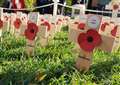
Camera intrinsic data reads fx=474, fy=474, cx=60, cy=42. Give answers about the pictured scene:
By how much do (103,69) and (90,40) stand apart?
45 cm

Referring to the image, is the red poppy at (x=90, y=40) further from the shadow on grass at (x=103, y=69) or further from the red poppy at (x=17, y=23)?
the red poppy at (x=17, y=23)

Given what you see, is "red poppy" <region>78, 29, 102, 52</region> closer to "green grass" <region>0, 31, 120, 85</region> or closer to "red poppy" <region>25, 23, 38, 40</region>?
"green grass" <region>0, 31, 120, 85</region>

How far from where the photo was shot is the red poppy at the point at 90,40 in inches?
218

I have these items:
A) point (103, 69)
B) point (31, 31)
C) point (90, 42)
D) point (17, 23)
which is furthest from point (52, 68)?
point (17, 23)

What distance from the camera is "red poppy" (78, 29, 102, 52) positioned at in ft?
18.2

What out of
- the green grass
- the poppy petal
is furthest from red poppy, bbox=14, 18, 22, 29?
the poppy petal

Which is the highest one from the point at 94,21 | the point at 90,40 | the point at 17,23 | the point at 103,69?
the point at 94,21

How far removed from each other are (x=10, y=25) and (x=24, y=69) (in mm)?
3550

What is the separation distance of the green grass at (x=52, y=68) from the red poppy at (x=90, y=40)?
284 millimetres

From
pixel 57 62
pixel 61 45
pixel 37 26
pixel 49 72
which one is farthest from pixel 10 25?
pixel 49 72

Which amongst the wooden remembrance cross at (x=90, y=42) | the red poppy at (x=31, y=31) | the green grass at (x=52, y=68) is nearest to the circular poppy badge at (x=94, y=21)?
the wooden remembrance cross at (x=90, y=42)

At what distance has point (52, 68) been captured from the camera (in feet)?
18.4

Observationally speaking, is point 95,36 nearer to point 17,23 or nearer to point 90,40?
point 90,40

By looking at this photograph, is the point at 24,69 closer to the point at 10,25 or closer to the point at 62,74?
the point at 62,74
